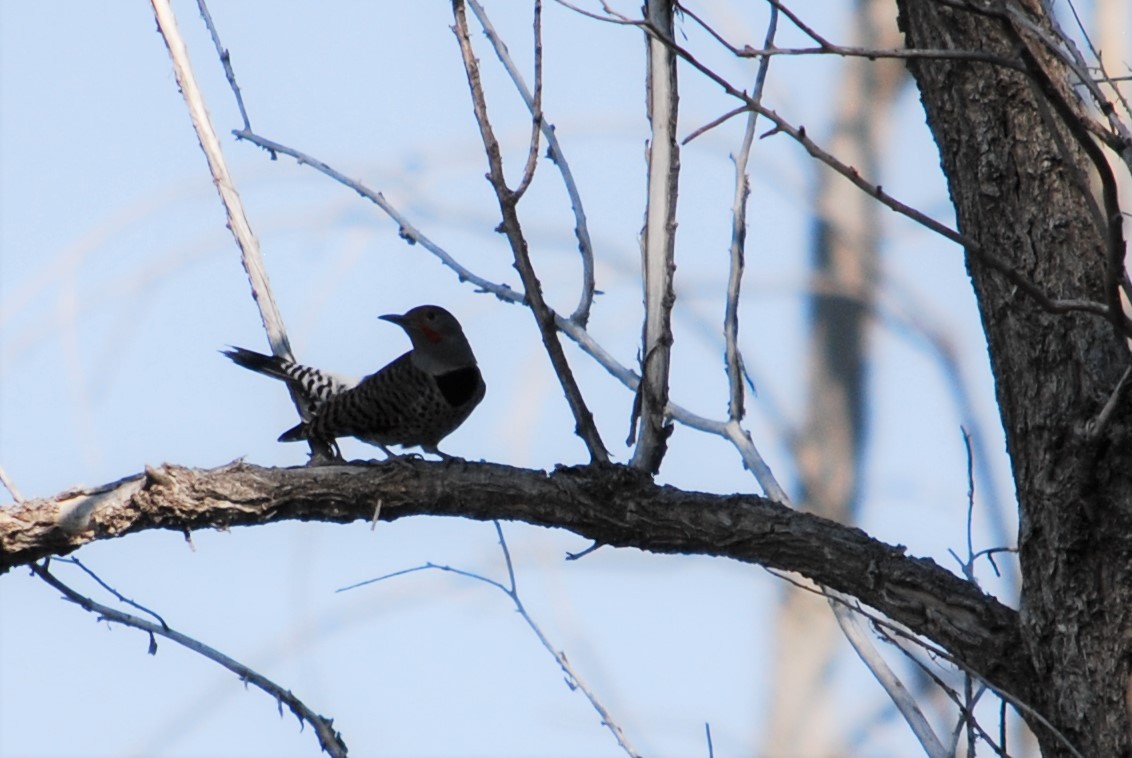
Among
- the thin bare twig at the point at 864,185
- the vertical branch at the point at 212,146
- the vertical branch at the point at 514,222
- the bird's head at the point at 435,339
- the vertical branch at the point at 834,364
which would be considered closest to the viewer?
the thin bare twig at the point at 864,185

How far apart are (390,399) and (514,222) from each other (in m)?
2.90

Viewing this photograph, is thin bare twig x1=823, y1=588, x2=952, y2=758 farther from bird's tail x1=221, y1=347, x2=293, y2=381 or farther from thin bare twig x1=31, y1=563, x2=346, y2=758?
bird's tail x1=221, y1=347, x2=293, y2=381

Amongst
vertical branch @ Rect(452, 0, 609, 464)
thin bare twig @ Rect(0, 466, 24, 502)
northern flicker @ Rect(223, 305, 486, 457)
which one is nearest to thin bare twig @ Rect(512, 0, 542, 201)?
vertical branch @ Rect(452, 0, 609, 464)

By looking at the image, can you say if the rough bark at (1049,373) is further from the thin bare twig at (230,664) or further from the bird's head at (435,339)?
the bird's head at (435,339)

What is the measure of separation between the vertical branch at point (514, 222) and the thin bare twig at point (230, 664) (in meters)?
0.84

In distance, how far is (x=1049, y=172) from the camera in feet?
10.00

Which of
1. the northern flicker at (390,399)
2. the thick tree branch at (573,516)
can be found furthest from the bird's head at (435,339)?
the thick tree branch at (573,516)

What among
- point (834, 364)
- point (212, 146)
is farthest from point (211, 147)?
point (834, 364)

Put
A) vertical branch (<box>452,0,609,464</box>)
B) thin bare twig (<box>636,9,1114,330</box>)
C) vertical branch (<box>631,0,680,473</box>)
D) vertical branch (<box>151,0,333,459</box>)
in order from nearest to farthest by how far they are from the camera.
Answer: thin bare twig (<box>636,9,1114,330</box>) < vertical branch (<box>452,0,609,464</box>) < vertical branch (<box>631,0,680,473</box>) < vertical branch (<box>151,0,333,459</box>)

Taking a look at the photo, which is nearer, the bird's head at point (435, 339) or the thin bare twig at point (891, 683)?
the thin bare twig at point (891, 683)

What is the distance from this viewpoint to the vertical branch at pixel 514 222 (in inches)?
107

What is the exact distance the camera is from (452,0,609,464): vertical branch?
2.72 metres

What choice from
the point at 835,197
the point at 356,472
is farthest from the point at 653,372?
the point at 835,197

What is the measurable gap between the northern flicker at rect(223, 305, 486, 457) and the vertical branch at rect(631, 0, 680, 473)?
2253mm
